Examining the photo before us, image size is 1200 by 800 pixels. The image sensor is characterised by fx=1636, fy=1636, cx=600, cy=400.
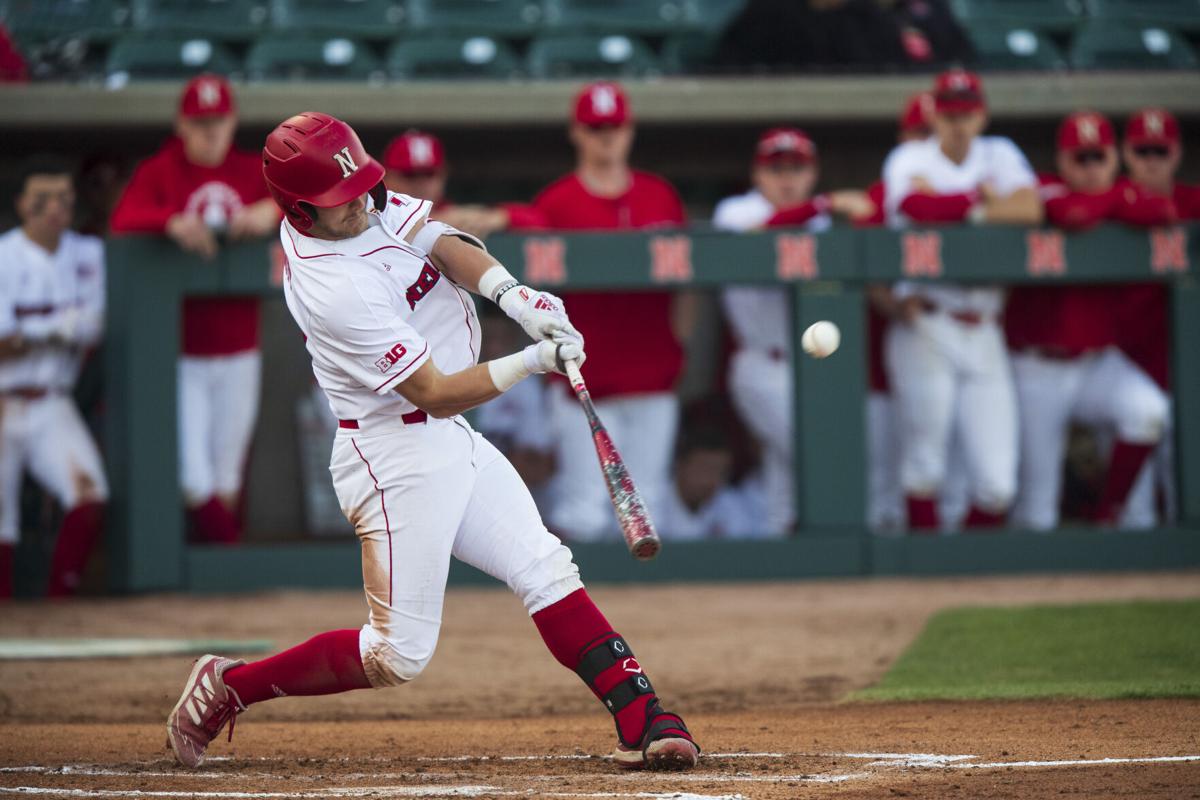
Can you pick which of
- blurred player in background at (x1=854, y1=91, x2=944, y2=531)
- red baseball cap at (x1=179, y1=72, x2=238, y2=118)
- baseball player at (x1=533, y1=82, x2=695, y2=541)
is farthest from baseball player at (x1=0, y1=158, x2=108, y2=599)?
blurred player in background at (x1=854, y1=91, x2=944, y2=531)

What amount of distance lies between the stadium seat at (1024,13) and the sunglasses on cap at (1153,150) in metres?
1.89

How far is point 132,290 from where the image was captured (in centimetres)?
683

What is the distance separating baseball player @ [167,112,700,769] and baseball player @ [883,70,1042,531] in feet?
11.7

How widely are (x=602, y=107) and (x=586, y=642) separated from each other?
11.7 ft

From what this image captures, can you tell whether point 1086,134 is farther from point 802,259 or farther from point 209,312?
point 209,312

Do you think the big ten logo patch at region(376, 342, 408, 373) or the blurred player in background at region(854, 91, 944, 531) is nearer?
the big ten logo patch at region(376, 342, 408, 373)

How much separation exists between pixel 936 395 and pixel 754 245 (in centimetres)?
99

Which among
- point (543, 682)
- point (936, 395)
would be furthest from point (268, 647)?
point (936, 395)

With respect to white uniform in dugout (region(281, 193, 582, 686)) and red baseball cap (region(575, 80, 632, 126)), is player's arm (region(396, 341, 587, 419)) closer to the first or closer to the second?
white uniform in dugout (region(281, 193, 582, 686))

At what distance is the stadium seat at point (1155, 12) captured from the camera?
8.87 meters

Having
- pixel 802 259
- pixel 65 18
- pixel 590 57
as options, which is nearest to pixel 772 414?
pixel 802 259

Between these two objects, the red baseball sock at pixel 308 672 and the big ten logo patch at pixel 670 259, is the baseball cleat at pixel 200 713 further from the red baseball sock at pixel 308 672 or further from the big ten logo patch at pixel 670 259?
the big ten logo patch at pixel 670 259

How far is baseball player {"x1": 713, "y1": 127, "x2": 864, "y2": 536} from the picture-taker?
278 inches

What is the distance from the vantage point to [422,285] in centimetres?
366
